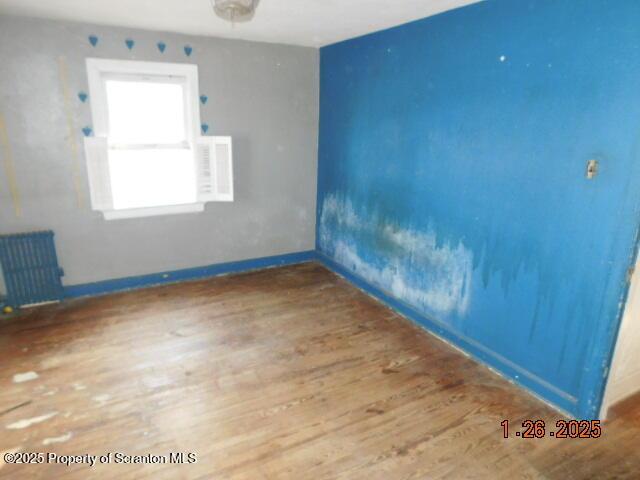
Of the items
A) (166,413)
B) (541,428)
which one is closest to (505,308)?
(541,428)

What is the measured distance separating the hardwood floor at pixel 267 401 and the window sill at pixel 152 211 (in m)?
0.85

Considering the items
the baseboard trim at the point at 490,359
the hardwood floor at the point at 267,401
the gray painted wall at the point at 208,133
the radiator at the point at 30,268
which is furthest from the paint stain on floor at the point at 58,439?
the baseboard trim at the point at 490,359

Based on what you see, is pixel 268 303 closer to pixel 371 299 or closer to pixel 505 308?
pixel 371 299

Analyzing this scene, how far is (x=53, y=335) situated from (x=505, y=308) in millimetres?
3421

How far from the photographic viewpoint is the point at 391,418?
7.77ft

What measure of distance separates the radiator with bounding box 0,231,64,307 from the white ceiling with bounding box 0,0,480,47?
1.81 m

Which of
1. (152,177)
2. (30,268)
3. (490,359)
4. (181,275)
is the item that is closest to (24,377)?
(30,268)

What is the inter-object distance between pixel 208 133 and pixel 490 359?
10.7 feet

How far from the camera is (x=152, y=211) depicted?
13.0 feet

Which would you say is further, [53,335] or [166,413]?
[53,335]

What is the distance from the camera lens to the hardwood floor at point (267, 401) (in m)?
2.05

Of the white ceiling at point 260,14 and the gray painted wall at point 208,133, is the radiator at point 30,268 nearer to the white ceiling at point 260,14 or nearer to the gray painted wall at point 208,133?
the gray painted wall at point 208,133

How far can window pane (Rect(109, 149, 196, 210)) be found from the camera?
3.80m

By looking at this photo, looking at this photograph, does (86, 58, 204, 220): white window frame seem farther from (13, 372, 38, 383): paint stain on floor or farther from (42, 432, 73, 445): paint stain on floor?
(42, 432, 73, 445): paint stain on floor
